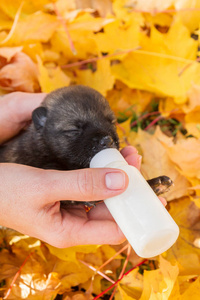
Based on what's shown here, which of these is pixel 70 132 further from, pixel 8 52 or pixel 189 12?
pixel 189 12

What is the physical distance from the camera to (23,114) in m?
3.49

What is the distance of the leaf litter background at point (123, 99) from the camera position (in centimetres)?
266

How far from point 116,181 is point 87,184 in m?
0.21

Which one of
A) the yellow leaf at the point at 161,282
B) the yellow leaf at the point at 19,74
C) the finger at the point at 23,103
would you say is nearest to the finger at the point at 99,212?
the yellow leaf at the point at 161,282

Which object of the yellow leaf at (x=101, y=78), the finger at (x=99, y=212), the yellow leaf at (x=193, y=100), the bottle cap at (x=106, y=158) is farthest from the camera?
the yellow leaf at (x=101, y=78)

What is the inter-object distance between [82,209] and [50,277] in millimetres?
638

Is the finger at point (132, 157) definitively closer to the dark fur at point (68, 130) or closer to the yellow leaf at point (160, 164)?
the dark fur at point (68, 130)

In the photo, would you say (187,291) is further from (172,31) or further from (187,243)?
(172,31)

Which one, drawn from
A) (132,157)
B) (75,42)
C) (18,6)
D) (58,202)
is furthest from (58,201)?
(18,6)

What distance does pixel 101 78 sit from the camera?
140 inches

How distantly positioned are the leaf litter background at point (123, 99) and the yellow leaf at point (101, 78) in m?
0.01

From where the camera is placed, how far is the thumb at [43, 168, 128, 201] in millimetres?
1893

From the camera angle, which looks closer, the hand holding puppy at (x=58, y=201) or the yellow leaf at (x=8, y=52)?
the hand holding puppy at (x=58, y=201)

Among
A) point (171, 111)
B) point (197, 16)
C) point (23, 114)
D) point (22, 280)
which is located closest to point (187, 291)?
point (22, 280)
